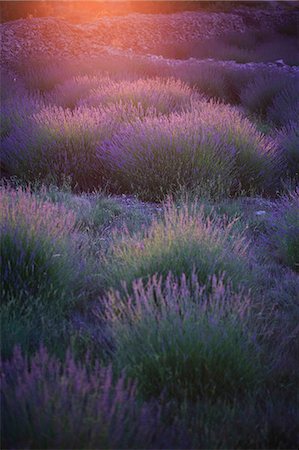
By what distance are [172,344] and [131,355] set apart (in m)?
0.18

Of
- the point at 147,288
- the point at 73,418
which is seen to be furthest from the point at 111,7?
the point at 73,418

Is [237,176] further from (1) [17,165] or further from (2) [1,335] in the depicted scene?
(2) [1,335]

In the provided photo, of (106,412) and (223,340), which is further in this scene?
(223,340)

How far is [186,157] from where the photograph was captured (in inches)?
205

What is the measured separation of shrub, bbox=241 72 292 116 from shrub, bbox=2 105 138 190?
13.8 feet

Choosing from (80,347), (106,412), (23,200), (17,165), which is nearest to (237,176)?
(17,165)

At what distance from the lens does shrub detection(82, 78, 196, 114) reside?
289 inches

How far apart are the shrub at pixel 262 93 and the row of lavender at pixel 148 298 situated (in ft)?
12.5

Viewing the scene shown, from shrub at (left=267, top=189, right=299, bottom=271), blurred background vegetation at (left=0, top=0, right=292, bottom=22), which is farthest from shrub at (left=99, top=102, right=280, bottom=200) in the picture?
blurred background vegetation at (left=0, top=0, right=292, bottom=22)

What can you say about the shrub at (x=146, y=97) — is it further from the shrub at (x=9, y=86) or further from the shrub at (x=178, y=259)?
the shrub at (x=178, y=259)

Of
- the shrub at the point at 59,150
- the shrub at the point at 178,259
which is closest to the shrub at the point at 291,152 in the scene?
the shrub at the point at 59,150

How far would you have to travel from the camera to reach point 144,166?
17.3 feet

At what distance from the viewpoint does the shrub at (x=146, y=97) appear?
7.34m

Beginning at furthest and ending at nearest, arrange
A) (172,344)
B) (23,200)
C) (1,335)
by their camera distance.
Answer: (23,200) → (1,335) → (172,344)
